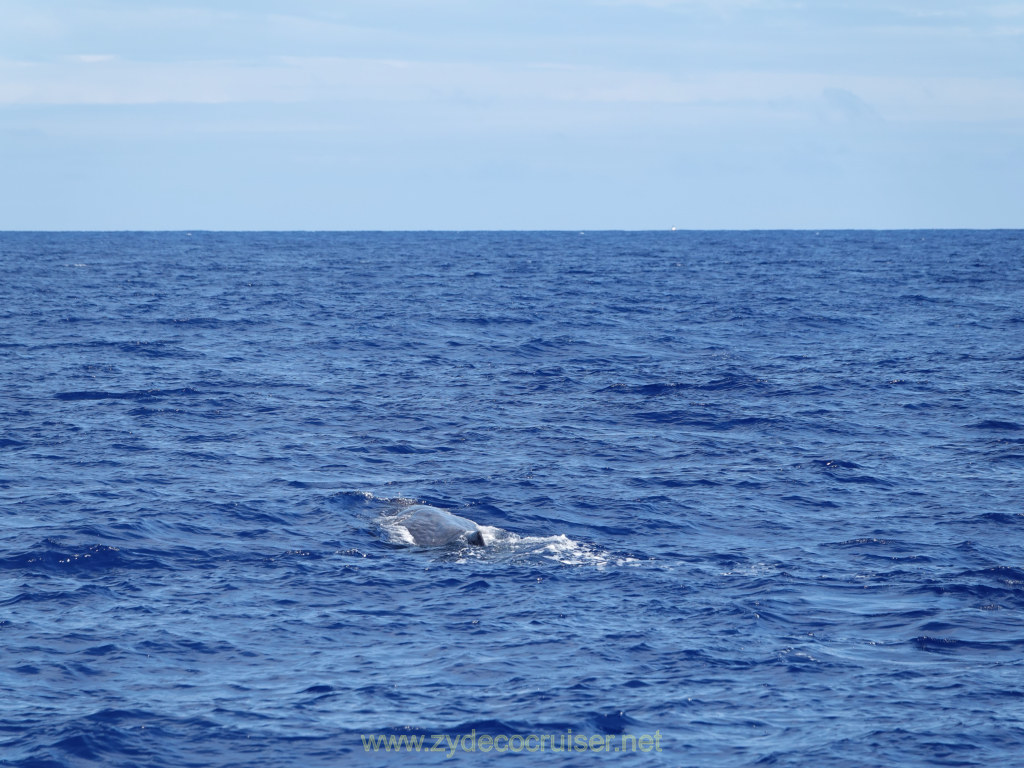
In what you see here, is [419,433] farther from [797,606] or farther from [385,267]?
[385,267]

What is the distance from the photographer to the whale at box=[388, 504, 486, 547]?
911 inches

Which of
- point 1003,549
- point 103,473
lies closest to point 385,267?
point 103,473

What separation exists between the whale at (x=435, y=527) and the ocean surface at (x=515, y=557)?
1.66 feet

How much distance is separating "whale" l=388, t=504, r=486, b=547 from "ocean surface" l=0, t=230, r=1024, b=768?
19.9 inches

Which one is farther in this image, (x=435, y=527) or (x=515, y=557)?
(x=435, y=527)

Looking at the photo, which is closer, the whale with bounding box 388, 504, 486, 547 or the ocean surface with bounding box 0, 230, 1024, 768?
the ocean surface with bounding box 0, 230, 1024, 768

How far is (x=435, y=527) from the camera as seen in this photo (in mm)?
23859

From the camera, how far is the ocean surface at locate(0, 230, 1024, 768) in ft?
49.4

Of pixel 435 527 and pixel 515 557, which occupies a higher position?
pixel 435 527

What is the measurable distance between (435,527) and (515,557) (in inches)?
89.7

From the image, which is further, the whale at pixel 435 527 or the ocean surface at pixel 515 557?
the whale at pixel 435 527

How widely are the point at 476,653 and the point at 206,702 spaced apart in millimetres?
4036

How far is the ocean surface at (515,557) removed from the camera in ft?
49.4

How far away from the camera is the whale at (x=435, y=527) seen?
23.1m
